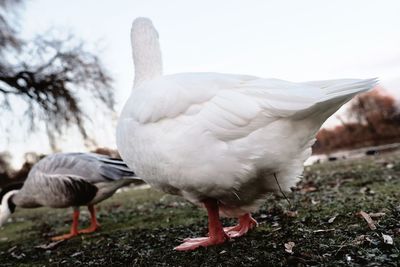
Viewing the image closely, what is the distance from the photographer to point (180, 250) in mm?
3135

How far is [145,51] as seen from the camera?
3.72m

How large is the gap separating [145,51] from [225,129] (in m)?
1.53

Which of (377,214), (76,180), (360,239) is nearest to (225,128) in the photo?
(360,239)

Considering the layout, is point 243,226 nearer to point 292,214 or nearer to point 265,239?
point 265,239

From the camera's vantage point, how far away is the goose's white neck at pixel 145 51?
366cm

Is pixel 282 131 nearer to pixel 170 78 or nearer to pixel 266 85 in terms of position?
pixel 266 85

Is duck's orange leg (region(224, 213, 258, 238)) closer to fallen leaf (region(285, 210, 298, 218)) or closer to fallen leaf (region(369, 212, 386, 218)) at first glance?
fallen leaf (region(285, 210, 298, 218))

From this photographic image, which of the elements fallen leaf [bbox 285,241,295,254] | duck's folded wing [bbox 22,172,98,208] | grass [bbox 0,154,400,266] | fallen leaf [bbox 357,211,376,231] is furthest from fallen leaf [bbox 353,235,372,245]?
duck's folded wing [bbox 22,172,98,208]

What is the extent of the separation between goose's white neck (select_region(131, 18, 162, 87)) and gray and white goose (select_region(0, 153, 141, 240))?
2.23 metres

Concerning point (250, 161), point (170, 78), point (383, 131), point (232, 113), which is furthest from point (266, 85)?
point (383, 131)

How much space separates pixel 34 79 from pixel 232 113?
54.0 feet

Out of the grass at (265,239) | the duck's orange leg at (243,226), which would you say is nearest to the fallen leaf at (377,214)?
the grass at (265,239)

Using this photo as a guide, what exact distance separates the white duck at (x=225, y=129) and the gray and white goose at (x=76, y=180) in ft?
8.61

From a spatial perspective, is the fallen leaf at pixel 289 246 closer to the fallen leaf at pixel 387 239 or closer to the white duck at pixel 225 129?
the white duck at pixel 225 129
